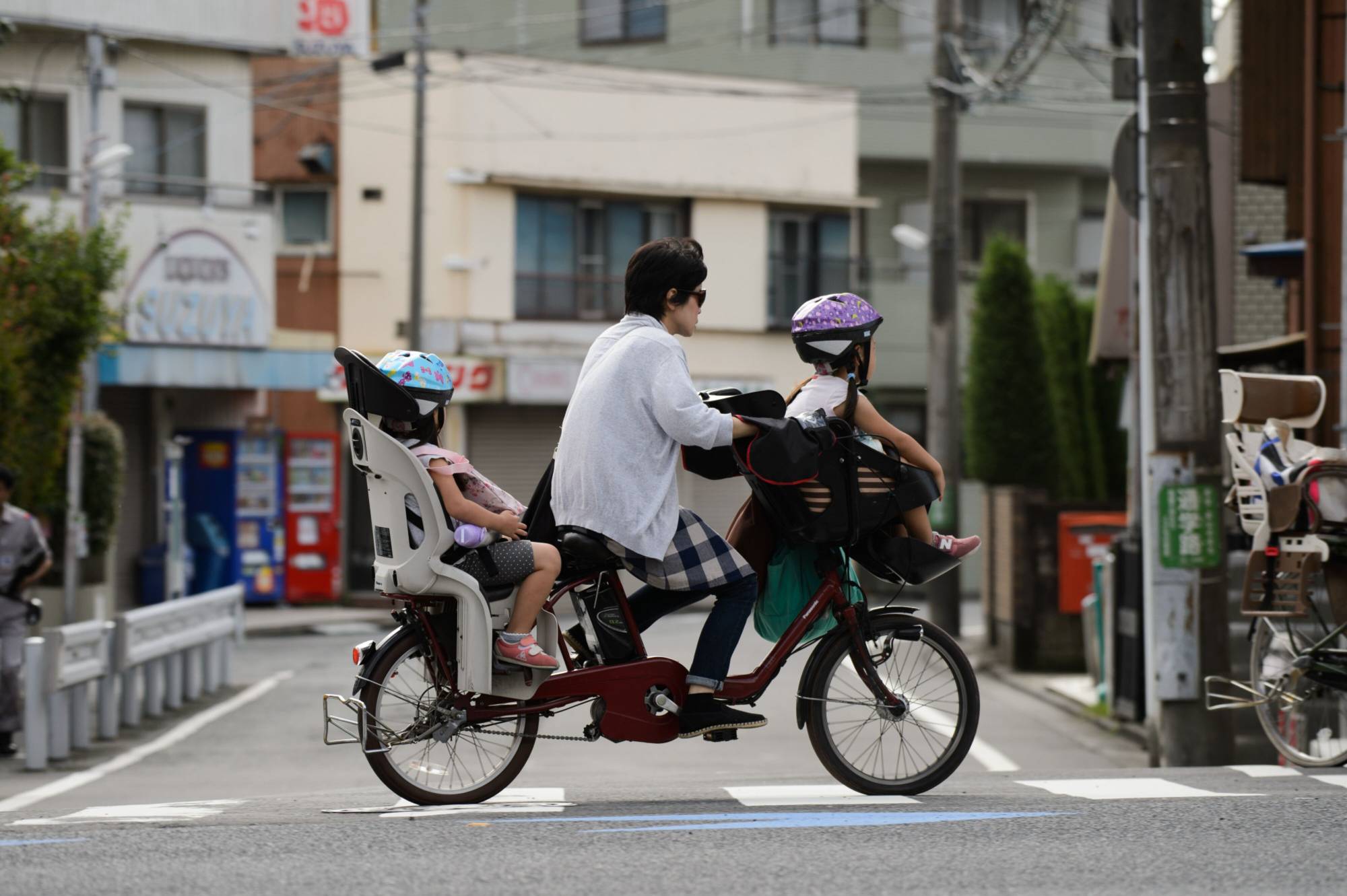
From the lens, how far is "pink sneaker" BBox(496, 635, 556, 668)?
A: 22.3ft

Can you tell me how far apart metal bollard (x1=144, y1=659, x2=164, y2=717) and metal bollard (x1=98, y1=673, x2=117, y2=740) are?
1069mm

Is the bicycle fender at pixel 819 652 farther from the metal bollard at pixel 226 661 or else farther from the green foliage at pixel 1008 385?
the green foliage at pixel 1008 385

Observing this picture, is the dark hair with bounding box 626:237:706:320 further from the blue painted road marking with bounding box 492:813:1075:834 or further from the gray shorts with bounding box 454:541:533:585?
the blue painted road marking with bounding box 492:813:1075:834

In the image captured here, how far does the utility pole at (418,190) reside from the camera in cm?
2900

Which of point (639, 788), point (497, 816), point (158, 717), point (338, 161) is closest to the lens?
point (497, 816)

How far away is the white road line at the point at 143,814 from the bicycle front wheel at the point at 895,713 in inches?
95.6

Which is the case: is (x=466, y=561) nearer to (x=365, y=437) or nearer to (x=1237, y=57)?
(x=365, y=437)

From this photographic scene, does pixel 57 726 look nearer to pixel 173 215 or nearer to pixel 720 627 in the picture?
pixel 720 627

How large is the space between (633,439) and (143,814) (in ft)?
8.42

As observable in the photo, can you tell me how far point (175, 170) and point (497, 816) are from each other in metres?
24.3

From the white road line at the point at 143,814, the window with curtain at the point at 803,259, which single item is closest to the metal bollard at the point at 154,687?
the white road line at the point at 143,814

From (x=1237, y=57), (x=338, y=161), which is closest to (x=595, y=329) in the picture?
(x=338, y=161)

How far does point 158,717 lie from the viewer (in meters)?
16.1

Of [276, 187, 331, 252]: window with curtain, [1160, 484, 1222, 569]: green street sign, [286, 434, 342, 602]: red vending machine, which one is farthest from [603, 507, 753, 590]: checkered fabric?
[276, 187, 331, 252]: window with curtain
